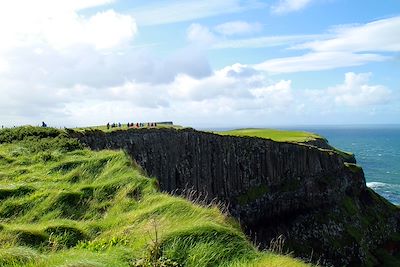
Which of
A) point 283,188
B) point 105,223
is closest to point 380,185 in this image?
point 283,188

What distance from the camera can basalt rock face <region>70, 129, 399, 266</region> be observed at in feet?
180

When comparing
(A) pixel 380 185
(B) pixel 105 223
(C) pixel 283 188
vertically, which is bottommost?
(A) pixel 380 185

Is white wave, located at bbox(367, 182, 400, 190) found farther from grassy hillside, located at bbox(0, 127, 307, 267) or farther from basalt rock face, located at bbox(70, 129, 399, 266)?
grassy hillside, located at bbox(0, 127, 307, 267)

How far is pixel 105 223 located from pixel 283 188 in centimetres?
6297

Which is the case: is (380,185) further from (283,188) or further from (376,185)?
(283,188)

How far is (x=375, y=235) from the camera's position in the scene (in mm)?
72750

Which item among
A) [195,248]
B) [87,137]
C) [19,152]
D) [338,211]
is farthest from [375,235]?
[195,248]

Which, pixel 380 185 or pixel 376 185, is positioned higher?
pixel 376 185

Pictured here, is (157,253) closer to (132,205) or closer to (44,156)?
(132,205)

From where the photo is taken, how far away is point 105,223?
11906mm

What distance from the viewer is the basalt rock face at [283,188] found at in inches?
2159

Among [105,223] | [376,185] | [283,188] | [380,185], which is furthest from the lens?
[380,185]

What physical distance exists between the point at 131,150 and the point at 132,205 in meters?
33.3

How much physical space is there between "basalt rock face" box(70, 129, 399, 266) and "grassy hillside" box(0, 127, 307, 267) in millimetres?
28586
